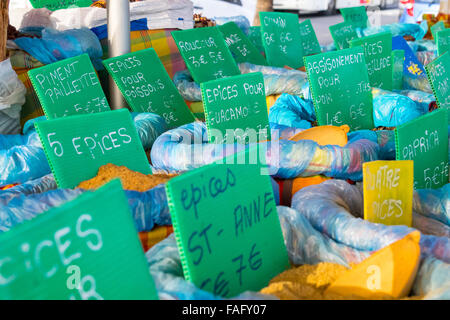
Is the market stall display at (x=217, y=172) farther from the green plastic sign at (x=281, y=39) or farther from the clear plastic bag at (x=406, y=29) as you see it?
the clear plastic bag at (x=406, y=29)

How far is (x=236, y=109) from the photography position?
202 cm

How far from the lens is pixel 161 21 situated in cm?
347

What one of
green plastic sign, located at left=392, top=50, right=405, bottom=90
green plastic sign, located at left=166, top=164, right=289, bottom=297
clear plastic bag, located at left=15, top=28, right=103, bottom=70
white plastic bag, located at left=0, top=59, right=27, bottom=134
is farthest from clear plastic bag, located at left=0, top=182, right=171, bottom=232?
green plastic sign, located at left=392, top=50, right=405, bottom=90

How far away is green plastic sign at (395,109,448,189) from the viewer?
168 cm

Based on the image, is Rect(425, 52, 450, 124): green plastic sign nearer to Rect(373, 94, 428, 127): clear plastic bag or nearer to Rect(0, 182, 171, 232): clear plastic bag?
Rect(373, 94, 428, 127): clear plastic bag

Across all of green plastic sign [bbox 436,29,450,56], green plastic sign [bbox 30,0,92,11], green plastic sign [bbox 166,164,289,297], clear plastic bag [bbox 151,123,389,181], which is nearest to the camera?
green plastic sign [bbox 166,164,289,297]

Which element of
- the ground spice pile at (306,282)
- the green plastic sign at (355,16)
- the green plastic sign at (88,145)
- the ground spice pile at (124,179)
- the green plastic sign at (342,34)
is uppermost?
the green plastic sign at (355,16)

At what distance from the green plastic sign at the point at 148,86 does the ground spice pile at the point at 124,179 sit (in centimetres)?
92

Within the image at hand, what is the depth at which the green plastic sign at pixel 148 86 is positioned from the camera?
2.51 m

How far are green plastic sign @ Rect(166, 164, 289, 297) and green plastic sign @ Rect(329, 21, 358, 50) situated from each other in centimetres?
295

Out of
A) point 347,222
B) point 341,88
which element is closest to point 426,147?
point 347,222

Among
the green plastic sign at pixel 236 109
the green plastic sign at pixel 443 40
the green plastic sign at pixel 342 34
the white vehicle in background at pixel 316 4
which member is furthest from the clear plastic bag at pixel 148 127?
the white vehicle in background at pixel 316 4
